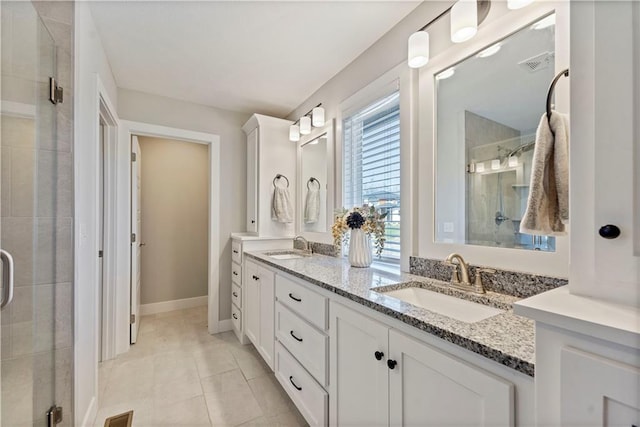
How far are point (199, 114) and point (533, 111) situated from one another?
9.53 ft

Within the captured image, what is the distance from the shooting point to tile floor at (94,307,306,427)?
1.66 m

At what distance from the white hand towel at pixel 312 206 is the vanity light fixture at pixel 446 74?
141cm

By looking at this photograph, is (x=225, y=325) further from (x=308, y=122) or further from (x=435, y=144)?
(x=435, y=144)

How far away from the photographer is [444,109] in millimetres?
1457

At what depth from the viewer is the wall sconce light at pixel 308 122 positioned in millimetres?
2342

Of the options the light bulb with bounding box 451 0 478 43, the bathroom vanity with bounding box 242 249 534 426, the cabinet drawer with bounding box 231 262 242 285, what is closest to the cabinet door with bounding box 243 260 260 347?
the cabinet drawer with bounding box 231 262 242 285

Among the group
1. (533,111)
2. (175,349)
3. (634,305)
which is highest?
(533,111)

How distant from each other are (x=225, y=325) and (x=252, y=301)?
34.8 inches

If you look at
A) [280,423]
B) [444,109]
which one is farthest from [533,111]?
[280,423]

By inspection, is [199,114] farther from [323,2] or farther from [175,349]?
[175,349]

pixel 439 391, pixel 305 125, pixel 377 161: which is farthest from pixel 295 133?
pixel 439 391

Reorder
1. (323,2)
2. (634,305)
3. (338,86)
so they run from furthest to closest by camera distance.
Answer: (338,86)
(323,2)
(634,305)

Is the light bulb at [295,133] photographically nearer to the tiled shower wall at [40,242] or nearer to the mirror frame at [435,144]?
the mirror frame at [435,144]

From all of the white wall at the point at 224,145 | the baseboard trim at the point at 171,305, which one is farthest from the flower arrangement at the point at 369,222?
the baseboard trim at the point at 171,305
